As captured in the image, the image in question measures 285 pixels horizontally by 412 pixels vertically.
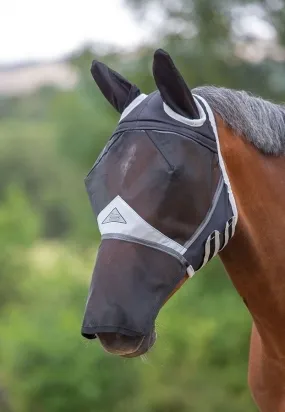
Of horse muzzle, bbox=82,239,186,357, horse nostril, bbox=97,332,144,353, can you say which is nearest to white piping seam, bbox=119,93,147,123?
horse muzzle, bbox=82,239,186,357

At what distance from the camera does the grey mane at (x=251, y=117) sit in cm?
149

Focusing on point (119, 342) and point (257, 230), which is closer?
point (119, 342)

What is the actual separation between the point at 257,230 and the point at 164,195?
0.37 meters

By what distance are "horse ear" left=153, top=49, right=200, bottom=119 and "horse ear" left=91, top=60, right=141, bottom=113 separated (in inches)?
5.8

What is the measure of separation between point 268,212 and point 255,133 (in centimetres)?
21

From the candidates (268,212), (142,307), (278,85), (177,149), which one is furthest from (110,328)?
(278,85)

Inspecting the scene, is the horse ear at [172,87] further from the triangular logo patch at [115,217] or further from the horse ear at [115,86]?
the triangular logo patch at [115,217]

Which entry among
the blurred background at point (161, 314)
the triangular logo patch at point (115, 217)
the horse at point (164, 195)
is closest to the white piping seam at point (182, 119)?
the horse at point (164, 195)

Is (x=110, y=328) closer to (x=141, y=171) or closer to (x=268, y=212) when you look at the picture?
(x=141, y=171)

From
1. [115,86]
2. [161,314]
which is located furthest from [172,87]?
[161,314]

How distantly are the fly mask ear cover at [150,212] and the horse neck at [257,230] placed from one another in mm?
106

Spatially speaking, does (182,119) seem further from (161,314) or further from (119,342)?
(161,314)

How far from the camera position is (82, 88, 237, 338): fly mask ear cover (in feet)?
4.14

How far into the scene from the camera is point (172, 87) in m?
1.30
